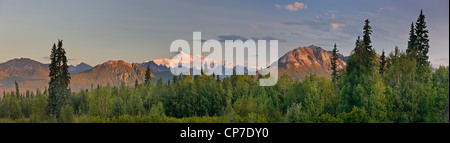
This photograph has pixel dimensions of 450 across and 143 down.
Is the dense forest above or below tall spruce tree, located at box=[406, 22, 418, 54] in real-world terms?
below

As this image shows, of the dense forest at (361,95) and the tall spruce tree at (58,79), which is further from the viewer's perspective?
the tall spruce tree at (58,79)

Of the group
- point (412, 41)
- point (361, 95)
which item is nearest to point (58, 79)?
point (361, 95)

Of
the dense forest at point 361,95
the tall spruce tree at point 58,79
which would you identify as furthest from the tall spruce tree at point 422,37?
the tall spruce tree at point 58,79

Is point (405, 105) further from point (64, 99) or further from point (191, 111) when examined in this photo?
point (64, 99)

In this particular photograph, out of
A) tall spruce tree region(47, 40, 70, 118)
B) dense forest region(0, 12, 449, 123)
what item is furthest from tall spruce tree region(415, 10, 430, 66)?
tall spruce tree region(47, 40, 70, 118)

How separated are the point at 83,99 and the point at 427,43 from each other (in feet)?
561

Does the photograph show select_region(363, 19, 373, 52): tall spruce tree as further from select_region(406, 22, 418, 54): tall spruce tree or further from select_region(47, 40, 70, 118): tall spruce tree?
select_region(47, 40, 70, 118): tall spruce tree

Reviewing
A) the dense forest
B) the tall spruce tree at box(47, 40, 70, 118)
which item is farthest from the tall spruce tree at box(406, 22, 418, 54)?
the tall spruce tree at box(47, 40, 70, 118)

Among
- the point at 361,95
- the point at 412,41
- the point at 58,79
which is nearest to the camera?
the point at 361,95

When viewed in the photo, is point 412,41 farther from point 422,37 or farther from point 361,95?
point 361,95

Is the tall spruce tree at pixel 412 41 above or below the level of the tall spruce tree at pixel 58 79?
above

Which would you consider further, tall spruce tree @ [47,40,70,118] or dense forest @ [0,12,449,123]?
tall spruce tree @ [47,40,70,118]

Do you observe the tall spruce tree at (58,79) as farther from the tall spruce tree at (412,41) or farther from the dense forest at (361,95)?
the tall spruce tree at (412,41)
